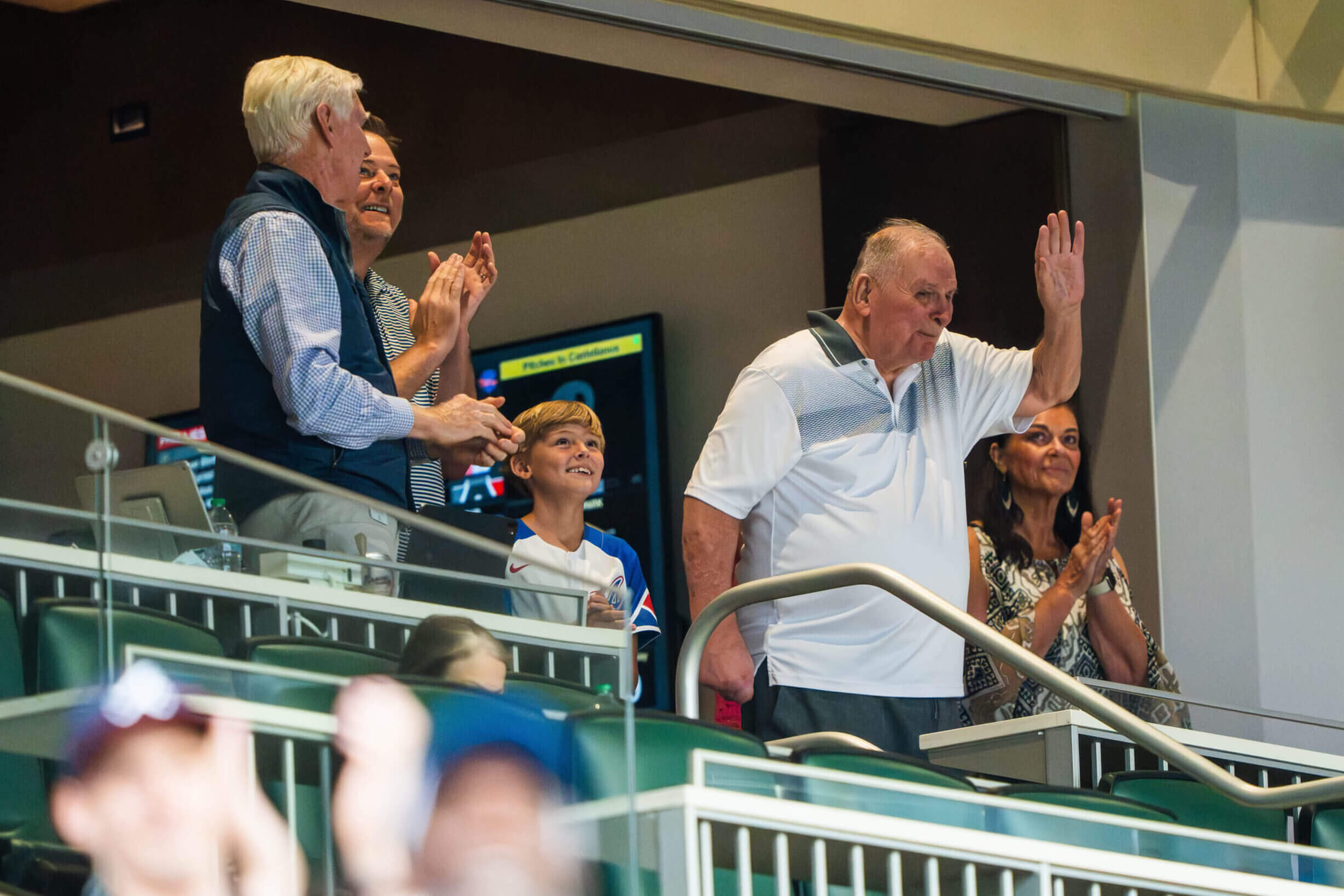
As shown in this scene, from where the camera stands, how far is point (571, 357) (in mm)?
7523

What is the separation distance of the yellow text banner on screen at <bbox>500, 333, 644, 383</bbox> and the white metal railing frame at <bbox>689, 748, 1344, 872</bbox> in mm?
4381

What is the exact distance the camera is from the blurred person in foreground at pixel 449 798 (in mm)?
2250

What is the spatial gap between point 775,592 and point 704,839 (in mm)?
1021

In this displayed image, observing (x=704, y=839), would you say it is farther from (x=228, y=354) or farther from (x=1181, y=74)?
(x=1181, y=74)

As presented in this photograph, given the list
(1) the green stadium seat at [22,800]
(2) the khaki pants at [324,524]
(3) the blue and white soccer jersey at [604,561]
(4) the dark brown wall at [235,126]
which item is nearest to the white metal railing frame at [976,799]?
(3) the blue and white soccer jersey at [604,561]

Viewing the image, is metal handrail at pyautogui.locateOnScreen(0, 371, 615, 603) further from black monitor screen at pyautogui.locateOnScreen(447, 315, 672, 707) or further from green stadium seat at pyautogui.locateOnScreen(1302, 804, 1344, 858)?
black monitor screen at pyautogui.locateOnScreen(447, 315, 672, 707)

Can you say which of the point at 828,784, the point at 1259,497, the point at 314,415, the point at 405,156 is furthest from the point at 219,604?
the point at 405,156

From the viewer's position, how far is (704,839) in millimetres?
2557

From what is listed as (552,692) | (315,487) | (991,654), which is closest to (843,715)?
(991,654)

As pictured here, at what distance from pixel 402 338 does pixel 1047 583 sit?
1.77 m

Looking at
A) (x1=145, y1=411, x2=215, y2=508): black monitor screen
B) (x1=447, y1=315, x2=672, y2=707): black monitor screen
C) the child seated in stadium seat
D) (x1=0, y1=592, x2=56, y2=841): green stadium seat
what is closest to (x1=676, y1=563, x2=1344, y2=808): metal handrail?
the child seated in stadium seat

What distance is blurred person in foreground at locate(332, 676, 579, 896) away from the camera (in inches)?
88.6

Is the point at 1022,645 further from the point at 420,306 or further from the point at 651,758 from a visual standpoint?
the point at 651,758

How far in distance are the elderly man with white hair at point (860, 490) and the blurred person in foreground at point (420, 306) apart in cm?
59
